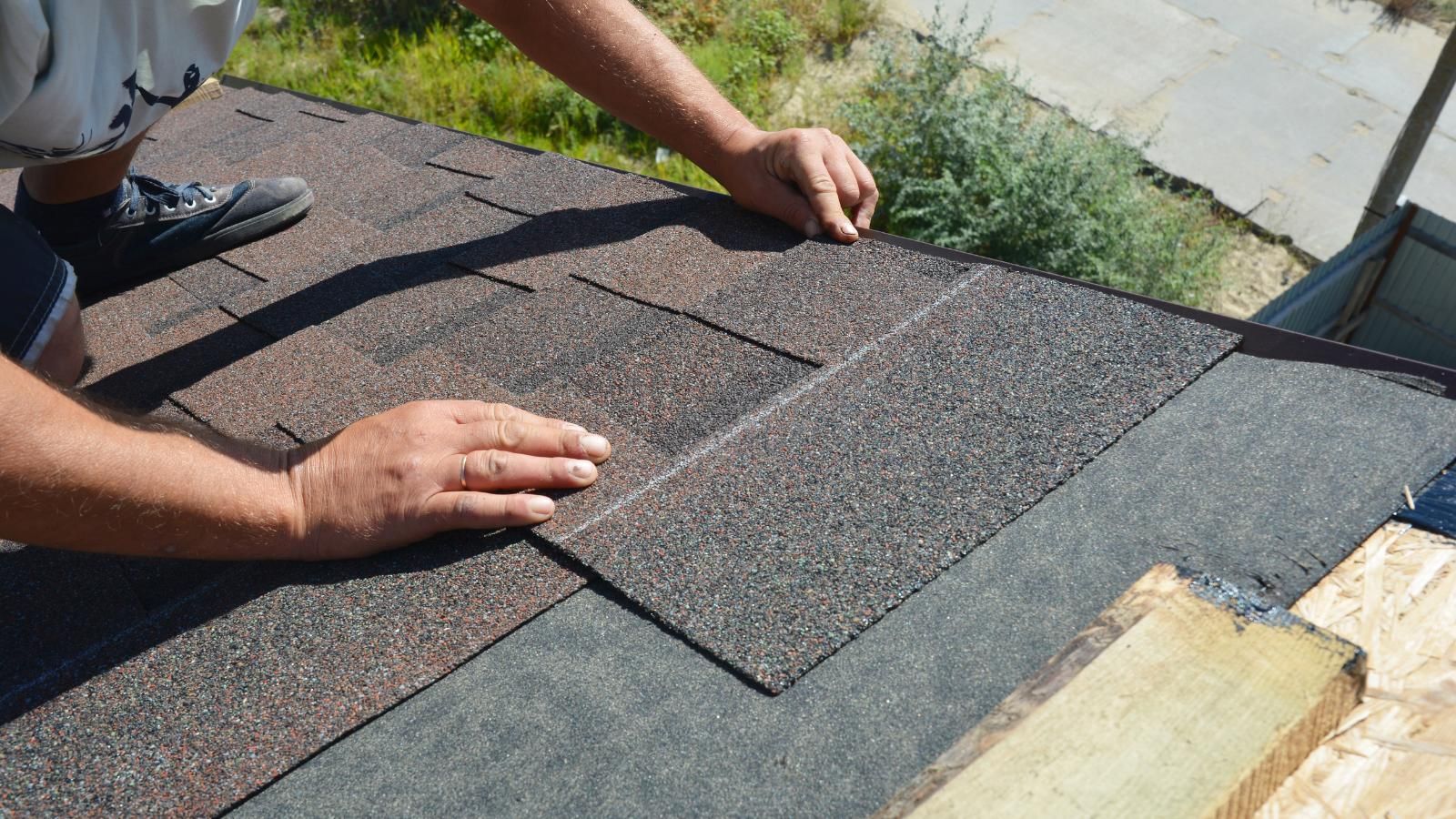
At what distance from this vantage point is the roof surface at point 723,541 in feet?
4.15

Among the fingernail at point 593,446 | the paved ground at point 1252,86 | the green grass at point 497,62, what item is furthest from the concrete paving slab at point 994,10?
the fingernail at point 593,446

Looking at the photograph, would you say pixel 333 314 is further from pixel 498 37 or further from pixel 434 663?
pixel 498 37

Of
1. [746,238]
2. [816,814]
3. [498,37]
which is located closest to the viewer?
[816,814]

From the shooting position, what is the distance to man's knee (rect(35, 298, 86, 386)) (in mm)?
2311

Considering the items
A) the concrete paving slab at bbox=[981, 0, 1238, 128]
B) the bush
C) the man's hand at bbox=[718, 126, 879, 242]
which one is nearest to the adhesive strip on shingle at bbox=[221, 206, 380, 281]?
the man's hand at bbox=[718, 126, 879, 242]

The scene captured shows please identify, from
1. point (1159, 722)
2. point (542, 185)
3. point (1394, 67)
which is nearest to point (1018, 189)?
point (1394, 67)

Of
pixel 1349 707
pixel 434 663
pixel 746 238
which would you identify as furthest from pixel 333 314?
pixel 1349 707

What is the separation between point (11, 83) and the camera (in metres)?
1.85

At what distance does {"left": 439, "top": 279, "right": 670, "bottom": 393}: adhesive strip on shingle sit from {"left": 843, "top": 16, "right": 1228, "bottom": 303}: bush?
14.6ft

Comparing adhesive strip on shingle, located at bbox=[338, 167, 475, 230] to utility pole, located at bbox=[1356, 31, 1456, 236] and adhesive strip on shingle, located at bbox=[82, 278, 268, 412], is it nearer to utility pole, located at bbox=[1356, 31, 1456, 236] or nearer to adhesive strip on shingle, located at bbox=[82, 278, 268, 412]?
adhesive strip on shingle, located at bbox=[82, 278, 268, 412]

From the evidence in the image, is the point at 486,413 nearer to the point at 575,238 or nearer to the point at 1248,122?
the point at 575,238

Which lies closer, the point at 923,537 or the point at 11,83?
the point at 923,537

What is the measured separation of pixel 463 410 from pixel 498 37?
702cm

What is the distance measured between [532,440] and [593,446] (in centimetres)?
10
